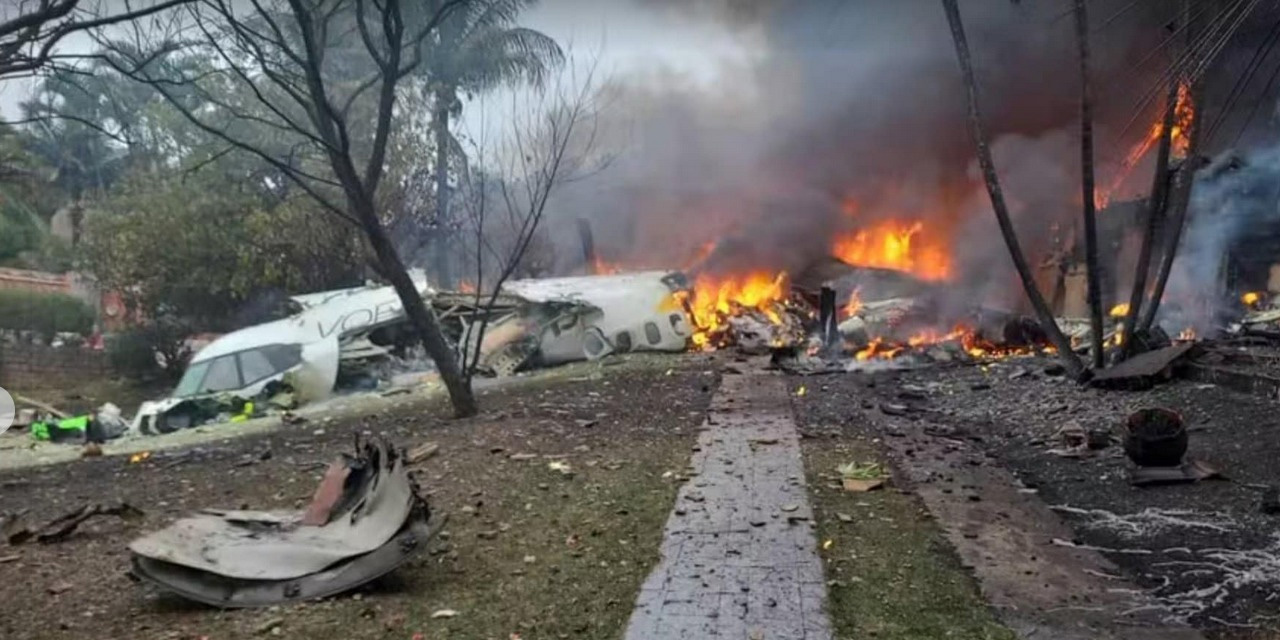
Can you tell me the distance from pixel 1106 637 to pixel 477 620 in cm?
248

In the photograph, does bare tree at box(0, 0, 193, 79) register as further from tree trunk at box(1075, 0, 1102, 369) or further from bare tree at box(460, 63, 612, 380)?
tree trunk at box(1075, 0, 1102, 369)

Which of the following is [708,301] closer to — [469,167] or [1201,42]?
[469,167]

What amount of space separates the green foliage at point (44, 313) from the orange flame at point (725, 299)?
14.8m

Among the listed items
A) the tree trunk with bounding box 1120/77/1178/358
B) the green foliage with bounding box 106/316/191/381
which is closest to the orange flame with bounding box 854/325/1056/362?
the tree trunk with bounding box 1120/77/1178/358

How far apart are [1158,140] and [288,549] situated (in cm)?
1121

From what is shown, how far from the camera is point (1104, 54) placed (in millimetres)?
16891

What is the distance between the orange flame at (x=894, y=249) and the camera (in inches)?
891

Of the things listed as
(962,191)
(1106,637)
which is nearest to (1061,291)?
(962,191)

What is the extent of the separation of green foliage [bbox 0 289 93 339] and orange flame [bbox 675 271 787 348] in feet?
48.6

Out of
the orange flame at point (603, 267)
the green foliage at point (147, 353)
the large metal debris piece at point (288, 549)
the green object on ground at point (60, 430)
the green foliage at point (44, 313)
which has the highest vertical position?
the orange flame at point (603, 267)

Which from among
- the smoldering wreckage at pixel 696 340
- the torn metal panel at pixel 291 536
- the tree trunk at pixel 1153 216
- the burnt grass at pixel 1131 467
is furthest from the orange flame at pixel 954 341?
the torn metal panel at pixel 291 536

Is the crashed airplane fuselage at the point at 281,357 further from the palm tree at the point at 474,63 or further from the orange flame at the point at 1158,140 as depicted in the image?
the orange flame at the point at 1158,140

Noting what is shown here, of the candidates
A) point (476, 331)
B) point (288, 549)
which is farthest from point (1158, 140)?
point (476, 331)

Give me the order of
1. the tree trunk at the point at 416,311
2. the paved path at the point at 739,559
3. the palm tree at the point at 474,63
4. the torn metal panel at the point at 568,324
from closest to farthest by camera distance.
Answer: the paved path at the point at 739,559 < the tree trunk at the point at 416,311 < the torn metal panel at the point at 568,324 < the palm tree at the point at 474,63
